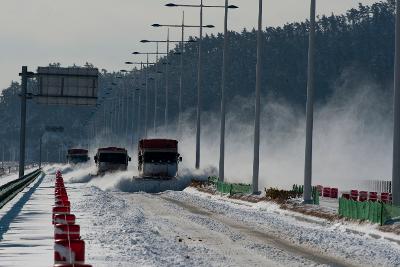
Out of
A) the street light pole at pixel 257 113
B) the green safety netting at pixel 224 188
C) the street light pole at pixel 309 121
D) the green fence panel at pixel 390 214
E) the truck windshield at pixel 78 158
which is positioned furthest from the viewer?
the truck windshield at pixel 78 158

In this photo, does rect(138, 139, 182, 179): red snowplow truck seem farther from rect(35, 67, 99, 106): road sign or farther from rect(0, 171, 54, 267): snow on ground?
rect(0, 171, 54, 267): snow on ground

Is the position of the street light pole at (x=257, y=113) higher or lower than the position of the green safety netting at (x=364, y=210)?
higher

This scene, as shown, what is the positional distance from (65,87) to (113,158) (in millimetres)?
12332

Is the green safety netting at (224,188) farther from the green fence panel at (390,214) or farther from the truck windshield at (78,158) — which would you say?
the truck windshield at (78,158)

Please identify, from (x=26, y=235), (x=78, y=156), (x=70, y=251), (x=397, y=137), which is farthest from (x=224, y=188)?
(x=78, y=156)

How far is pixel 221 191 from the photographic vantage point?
212 feet

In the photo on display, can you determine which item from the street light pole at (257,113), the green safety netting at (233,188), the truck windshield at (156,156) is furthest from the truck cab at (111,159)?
the street light pole at (257,113)

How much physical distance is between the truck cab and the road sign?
36.6ft

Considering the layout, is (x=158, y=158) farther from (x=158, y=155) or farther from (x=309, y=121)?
(x=309, y=121)

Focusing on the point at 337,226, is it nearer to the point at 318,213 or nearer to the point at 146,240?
the point at 318,213

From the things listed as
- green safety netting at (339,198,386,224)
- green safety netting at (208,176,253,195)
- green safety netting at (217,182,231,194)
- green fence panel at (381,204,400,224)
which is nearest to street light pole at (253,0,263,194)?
green safety netting at (208,176,253,195)

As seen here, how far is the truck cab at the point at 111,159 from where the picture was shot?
91.3 metres

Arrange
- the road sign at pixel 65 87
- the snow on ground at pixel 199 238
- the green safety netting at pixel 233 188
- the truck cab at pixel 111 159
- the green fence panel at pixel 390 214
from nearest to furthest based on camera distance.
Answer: the snow on ground at pixel 199 238
the green fence panel at pixel 390 214
the green safety netting at pixel 233 188
the road sign at pixel 65 87
the truck cab at pixel 111 159

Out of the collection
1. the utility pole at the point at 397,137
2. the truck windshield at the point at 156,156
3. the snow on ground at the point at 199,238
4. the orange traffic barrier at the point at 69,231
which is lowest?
the snow on ground at the point at 199,238
